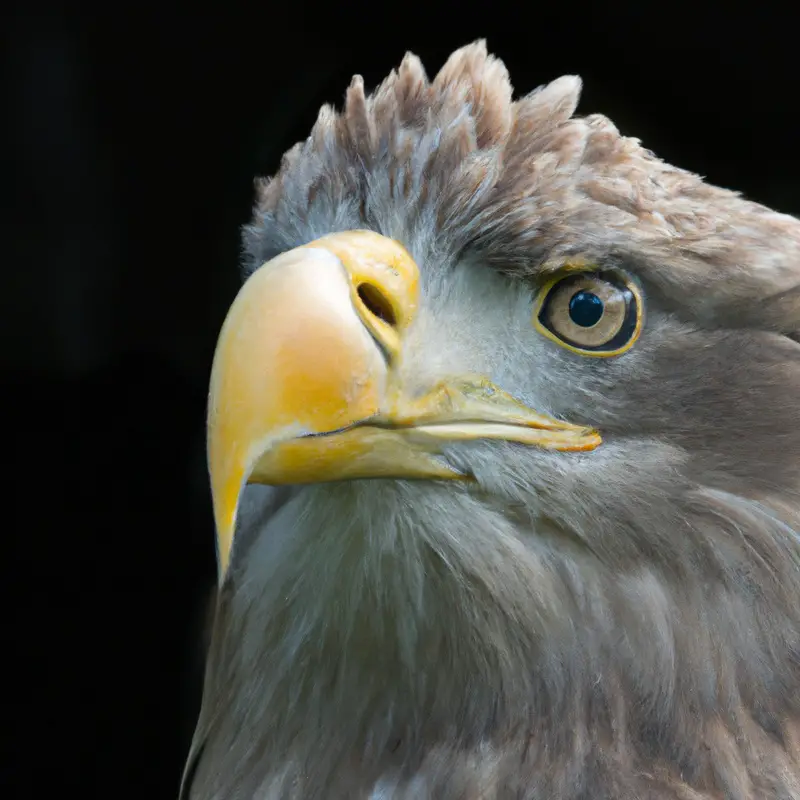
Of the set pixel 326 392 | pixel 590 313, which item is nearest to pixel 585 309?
pixel 590 313

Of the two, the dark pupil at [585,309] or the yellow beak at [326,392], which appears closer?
the yellow beak at [326,392]

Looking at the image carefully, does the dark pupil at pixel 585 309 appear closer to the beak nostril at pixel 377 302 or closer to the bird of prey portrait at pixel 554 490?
the bird of prey portrait at pixel 554 490

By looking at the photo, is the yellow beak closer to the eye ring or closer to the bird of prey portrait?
the bird of prey portrait

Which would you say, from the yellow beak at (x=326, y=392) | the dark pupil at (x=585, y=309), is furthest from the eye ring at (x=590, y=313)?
the yellow beak at (x=326, y=392)

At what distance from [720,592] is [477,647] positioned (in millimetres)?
328

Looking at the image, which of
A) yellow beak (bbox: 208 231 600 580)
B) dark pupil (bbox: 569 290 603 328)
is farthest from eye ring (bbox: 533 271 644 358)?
yellow beak (bbox: 208 231 600 580)

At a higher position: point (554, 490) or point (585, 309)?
point (585, 309)

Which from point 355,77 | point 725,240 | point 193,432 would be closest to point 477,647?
point 725,240

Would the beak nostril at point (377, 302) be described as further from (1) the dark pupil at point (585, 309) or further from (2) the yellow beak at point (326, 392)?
(1) the dark pupil at point (585, 309)

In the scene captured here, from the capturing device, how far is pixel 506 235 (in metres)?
1.30

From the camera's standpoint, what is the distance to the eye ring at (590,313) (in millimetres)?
1324

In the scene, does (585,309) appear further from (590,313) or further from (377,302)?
(377,302)

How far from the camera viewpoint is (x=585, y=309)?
1.33 metres

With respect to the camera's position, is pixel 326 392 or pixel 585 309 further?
pixel 585 309
